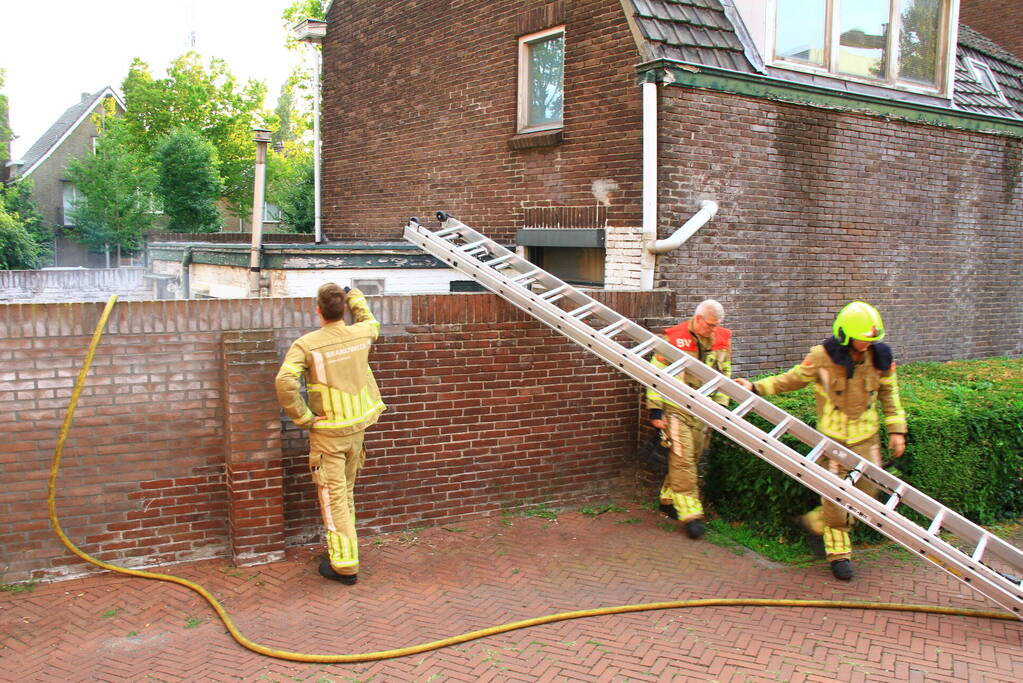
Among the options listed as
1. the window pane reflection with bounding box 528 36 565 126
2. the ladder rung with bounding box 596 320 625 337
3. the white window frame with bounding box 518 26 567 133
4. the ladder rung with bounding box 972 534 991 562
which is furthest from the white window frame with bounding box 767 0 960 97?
the ladder rung with bounding box 972 534 991 562

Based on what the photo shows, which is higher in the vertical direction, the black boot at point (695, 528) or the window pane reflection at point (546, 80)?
the window pane reflection at point (546, 80)

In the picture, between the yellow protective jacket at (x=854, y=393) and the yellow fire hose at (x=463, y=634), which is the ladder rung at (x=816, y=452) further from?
the yellow fire hose at (x=463, y=634)

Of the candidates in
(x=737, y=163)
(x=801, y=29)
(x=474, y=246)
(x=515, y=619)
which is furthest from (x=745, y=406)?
(x=801, y=29)

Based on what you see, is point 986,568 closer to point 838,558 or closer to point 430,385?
point 838,558

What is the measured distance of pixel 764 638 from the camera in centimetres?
467

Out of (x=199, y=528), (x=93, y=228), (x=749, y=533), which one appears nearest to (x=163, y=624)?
(x=199, y=528)

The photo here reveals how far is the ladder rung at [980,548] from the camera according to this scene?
4677 mm

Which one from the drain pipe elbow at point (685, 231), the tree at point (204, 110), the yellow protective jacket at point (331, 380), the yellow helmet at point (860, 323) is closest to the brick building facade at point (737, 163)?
the drain pipe elbow at point (685, 231)

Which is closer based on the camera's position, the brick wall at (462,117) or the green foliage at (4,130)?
the brick wall at (462,117)

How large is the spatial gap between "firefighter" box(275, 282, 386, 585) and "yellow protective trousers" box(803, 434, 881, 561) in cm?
314

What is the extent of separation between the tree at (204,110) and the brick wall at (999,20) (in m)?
26.9

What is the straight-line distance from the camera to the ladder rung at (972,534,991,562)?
4.68 metres

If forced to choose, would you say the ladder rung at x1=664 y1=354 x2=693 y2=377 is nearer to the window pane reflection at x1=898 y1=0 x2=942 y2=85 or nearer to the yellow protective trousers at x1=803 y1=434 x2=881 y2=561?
the yellow protective trousers at x1=803 y1=434 x2=881 y2=561

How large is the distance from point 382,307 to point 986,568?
419 centimetres
